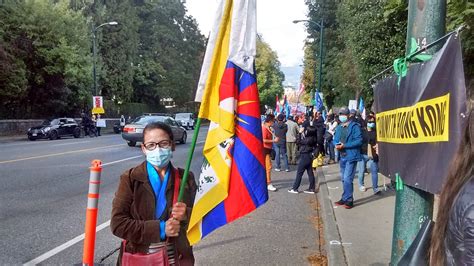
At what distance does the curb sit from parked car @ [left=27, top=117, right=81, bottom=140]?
75.7 ft

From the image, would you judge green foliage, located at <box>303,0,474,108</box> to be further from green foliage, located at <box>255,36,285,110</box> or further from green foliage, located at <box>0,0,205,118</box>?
green foliage, located at <box>255,36,285,110</box>

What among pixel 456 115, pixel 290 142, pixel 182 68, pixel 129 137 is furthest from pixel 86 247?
pixel 182 68

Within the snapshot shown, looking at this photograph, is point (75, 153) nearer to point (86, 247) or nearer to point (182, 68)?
point (86, 247)

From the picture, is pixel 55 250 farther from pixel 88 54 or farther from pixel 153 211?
pixel 88 54

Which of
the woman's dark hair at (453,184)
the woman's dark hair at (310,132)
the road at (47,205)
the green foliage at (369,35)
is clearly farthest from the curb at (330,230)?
the woman's dark hair at (453,184)

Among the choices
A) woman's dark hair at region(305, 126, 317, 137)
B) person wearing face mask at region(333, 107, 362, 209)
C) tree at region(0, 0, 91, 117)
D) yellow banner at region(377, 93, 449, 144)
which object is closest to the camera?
yellow banner at region(377, 93, 449, 144)

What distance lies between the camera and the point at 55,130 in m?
30.6

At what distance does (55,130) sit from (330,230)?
27.1 metres

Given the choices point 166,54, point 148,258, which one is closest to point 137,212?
point 148,258

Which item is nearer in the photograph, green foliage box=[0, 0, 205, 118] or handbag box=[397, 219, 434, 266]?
handbag box=[397, 219, 434, 266]

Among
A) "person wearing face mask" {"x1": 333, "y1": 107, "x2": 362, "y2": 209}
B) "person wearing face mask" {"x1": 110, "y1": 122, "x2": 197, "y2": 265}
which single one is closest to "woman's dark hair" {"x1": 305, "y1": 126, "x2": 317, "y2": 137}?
"person wearing face mask" {"x1": 333, "y1": 107, "x2": 362, "y2": 209}

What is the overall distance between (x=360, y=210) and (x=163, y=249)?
19.7ft

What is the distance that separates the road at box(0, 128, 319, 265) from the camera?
5.77 meters

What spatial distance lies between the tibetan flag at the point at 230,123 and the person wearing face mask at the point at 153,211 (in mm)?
183
